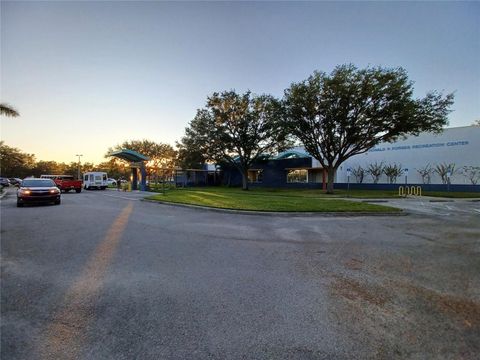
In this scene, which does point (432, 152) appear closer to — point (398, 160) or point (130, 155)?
point (398, 160)

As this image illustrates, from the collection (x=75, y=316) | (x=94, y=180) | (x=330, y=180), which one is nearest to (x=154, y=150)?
(x=94, y=180)

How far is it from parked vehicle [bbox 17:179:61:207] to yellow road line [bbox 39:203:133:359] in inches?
495

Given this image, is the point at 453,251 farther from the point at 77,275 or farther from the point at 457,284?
the point at 77,275

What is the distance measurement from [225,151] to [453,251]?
32843mm

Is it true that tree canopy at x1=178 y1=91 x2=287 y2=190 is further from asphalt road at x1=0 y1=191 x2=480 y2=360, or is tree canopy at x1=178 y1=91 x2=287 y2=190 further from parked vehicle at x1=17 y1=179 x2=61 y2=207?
asphalt road at x1=0 y1=191 x2=480 y2=360

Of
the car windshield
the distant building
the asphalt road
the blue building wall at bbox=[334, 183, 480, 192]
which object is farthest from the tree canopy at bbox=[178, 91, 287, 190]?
the asphalt road

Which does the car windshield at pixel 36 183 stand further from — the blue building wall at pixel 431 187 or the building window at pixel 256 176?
the blue building wall at pixel 431 187

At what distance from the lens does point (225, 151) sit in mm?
38094

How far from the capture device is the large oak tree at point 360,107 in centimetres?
2373

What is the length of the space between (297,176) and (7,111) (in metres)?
32.9

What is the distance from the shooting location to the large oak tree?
77.9 feet

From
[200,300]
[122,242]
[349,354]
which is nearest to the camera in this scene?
[349,354]

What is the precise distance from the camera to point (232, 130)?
36.3m

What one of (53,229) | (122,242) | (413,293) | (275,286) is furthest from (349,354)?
(53,229)
